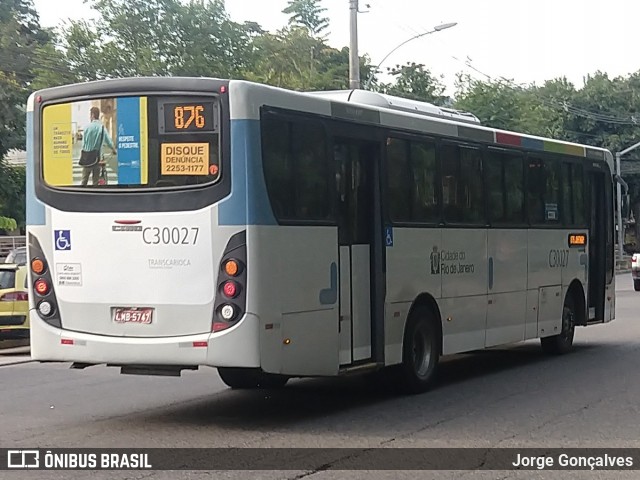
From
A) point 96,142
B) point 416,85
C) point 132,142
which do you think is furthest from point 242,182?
point 416,85

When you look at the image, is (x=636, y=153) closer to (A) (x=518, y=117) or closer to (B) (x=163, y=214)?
(A) (x=518, y=117)

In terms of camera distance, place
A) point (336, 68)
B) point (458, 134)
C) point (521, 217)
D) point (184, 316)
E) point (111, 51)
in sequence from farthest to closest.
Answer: point (336, 68)
point (111, 51)
point (521, 217)
point (458, 134)
point (184, 316)

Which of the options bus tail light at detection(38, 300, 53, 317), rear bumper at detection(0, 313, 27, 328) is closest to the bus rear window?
bus tail light at detection(38, 300, 53, 317)

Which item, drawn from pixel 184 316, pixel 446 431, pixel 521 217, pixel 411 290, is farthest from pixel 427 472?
pixel 521 217

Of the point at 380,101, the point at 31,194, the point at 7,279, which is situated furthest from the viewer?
the point at 7,279

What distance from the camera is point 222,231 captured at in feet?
33.1

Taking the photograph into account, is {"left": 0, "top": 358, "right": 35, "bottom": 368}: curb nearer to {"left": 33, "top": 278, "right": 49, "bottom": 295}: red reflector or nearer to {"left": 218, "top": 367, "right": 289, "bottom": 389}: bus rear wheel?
{"left": 218, "top": 367, "right": 289, "bottom": 389}: bus rear wheel

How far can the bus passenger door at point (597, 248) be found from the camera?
723 inches

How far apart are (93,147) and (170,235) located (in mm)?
1170

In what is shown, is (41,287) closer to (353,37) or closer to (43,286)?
(43,286)

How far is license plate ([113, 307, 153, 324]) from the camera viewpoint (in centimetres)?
1028

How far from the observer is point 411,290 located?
1276 cm

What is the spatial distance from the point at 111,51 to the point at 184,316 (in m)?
49.1

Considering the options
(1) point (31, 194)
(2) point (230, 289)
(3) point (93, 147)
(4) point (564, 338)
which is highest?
(3) point (93, 147)
